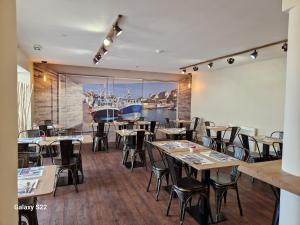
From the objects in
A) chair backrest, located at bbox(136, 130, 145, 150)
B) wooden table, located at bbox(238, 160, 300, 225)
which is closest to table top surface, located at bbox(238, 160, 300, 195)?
wooden table, located at bbox(238, 160, 300, 225)

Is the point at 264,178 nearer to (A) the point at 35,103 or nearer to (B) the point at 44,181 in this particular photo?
(B) the point at 44,181

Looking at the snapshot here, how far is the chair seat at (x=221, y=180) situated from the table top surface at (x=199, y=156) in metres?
0.29

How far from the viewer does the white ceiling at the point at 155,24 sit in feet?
8.38

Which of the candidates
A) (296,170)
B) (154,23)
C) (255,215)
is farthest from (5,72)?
(255,215)

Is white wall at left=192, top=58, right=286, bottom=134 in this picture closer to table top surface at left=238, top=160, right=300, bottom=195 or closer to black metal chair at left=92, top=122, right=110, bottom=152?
black metal chair at left=92, top=122, right=110, bottom=152

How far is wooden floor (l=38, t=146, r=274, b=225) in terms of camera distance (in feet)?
9.00

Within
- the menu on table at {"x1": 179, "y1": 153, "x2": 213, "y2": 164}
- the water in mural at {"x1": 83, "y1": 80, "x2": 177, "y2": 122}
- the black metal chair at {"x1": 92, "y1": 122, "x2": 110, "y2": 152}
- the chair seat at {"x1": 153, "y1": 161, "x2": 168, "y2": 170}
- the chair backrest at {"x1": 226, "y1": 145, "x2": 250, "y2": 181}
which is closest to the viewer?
the menu on table at {"x1": 179, "y1": 153, "x2": 213, "y2": 164}

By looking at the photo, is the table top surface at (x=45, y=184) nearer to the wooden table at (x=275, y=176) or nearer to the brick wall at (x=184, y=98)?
the wooden table at (x=275, y=176)

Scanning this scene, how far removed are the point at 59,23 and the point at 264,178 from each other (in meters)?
3.26

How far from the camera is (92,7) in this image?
2.63m

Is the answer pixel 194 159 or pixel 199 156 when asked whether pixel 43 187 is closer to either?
pixel 194 159

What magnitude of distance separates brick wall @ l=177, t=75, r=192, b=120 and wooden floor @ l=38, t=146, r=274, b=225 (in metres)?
4.90

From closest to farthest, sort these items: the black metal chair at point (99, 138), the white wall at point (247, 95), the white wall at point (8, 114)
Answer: the white wall at point (8, 114) → the white wall at point (247, 95) → the black metal chair at point (99, 138)

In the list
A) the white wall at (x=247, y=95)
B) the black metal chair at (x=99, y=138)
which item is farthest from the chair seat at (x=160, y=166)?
the white wall at (x=247, y=95)
